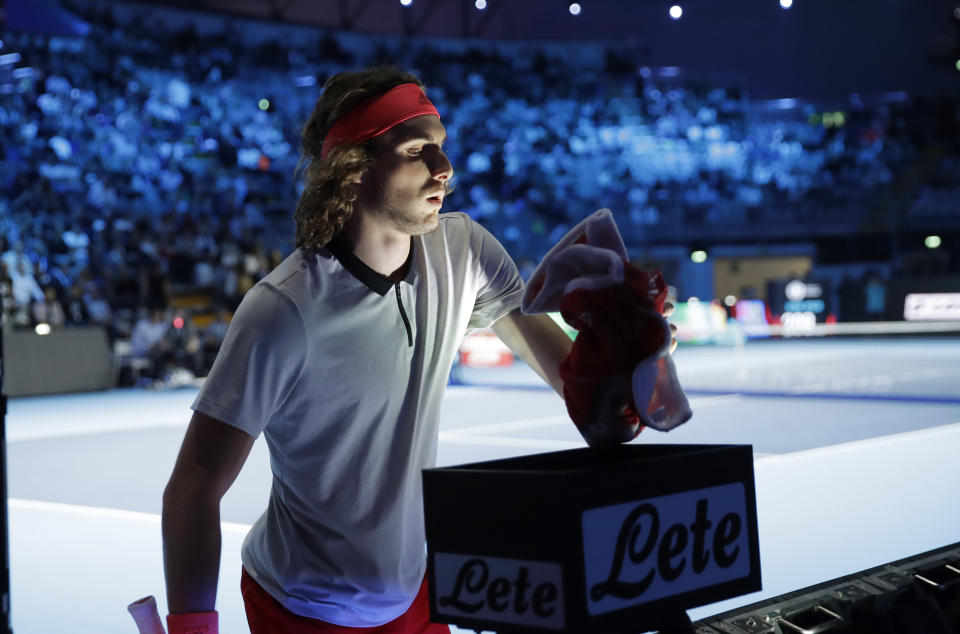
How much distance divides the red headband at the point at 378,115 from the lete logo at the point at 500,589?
857 millimetres

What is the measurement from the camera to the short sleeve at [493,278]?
2180mm

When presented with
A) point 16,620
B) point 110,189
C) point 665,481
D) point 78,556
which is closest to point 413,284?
point 665,481

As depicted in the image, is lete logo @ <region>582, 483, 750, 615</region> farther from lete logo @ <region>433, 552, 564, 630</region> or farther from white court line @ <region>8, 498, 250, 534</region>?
white court line @ <region>8, 498, 250, 534</region>

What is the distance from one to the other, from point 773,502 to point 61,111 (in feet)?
63.4

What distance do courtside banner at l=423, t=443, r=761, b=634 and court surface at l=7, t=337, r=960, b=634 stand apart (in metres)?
2.64

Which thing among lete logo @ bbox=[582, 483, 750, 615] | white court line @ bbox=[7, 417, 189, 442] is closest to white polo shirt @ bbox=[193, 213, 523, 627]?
lete logo @ bbox=[582, 483, 750, 615]

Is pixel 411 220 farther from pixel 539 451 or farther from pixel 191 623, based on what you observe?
pixel 539 451

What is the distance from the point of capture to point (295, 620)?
1924mm

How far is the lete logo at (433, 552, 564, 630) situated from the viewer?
4.14 ft

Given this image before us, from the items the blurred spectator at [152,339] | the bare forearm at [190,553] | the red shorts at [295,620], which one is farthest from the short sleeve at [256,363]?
the blurred spectator at [152,339]

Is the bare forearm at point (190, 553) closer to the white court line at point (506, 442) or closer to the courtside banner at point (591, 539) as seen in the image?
the courtside banner at point (591, 539)

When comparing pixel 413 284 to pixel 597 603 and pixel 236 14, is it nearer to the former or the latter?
pixel 597 603

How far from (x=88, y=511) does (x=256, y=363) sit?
5.15 m

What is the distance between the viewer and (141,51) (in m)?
24.0
